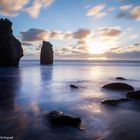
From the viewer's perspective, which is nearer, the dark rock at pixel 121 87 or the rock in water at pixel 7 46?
the dark rock at pixel 121 87

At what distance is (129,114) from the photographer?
38.2 ft

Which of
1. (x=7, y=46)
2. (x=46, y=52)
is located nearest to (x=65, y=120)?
(x=7, y=46)

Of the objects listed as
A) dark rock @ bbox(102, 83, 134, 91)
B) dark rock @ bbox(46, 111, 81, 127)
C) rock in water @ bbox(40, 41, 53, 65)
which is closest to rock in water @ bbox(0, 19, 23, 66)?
rock in water @ bbox(40, 41, 53, 65)

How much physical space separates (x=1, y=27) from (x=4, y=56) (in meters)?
10.6

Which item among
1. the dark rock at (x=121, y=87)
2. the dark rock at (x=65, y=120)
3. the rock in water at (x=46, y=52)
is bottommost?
the dark rock at (x=121, y=87)

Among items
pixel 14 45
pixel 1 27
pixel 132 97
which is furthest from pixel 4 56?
pixel 132 97

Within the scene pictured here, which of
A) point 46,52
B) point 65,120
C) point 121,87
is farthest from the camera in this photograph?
point 46,52

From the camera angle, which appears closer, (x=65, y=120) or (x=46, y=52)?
(x=65, y=120)

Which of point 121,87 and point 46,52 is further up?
point 46,52

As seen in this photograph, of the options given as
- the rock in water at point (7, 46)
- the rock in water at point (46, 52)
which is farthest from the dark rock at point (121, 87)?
the rock in water at point (46, 52)

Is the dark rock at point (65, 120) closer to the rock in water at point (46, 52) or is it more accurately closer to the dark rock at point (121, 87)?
the dark rock at point (121, 87)

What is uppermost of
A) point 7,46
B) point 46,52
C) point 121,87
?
point 7,46

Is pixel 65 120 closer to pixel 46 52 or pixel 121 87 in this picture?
pixel 121 87

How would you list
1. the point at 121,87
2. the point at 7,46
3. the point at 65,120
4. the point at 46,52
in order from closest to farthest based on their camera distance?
1. the point at 65,120
2. the point at 121,87
3. the point at 7,46
4. the point at 46,52
